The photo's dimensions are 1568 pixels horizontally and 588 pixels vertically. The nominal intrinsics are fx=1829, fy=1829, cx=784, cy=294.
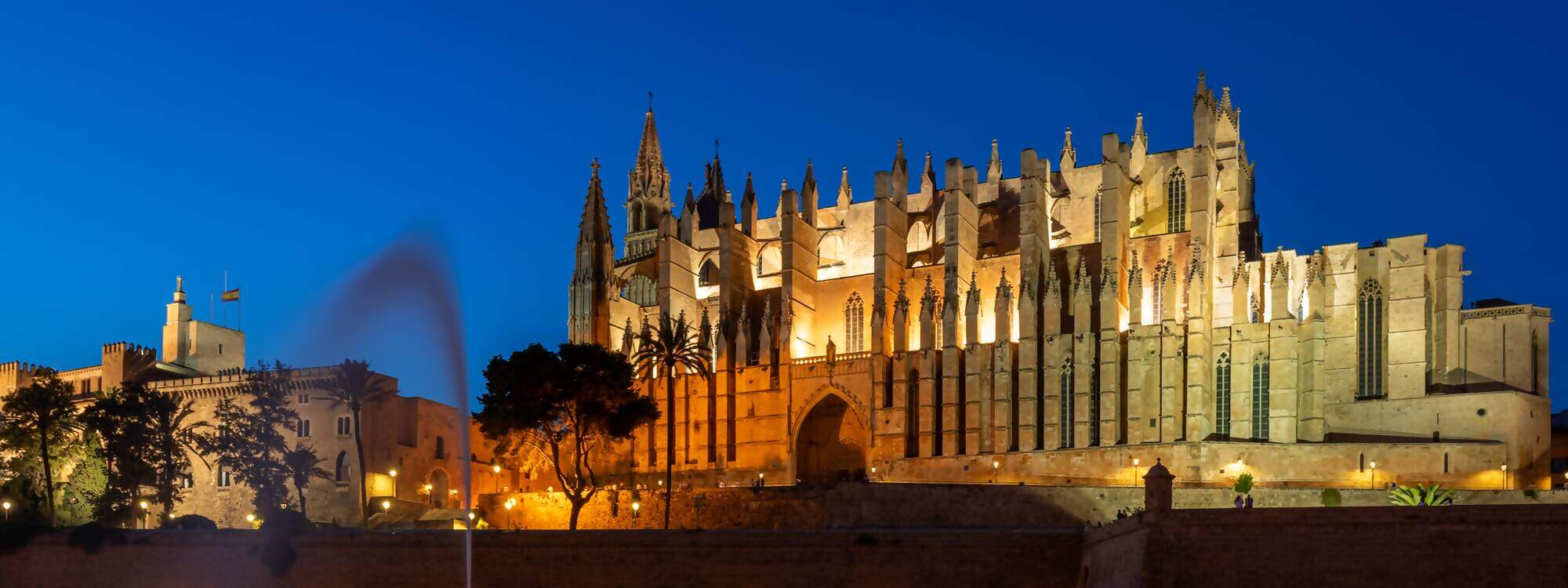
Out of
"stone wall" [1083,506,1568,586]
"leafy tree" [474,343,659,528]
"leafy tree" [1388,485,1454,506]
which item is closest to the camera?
"stone wall" [1083,506,1568,586]

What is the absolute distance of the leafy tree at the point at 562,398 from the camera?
5888 centimetres

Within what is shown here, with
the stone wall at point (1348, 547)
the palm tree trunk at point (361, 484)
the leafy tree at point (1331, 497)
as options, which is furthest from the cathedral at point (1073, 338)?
the stone wall at point (1348, 547)

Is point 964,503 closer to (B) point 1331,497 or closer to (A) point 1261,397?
(B) point 1331,497

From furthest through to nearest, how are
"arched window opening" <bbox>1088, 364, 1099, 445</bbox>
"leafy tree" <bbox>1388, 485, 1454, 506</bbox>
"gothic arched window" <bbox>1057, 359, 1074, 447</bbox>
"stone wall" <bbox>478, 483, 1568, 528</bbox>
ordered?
"gothic arched window" <bbox>1057, 359, 1074, 447</bbox> < "arched window opening" <bbox>1088, 364, 1099, 445</bbox> < "stone wall" <bbox>478, 483, 1568, 528</bbox> < "leafy tree" <bbox>1388, 485, 1454, 506</bbox>

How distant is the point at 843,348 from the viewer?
7169 centimetres

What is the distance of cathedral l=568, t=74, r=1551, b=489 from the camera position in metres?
58.8

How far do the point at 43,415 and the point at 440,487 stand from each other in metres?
15.8

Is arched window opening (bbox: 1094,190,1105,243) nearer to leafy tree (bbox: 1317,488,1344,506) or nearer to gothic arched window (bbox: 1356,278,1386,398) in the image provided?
gothic arched window (bbox: 1356,278,1386,398)

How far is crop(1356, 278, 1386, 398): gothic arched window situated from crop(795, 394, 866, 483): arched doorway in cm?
1822

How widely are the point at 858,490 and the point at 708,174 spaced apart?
43.5 m

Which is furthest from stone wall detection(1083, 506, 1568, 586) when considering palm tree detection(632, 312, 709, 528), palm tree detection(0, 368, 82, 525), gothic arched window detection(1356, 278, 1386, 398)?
palm tree detection(0, 368, 82, 525)

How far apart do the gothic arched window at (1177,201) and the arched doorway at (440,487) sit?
29.6 metres

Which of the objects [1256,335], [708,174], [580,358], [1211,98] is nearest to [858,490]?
[580,358]

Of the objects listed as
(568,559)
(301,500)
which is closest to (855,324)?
(301,500)
